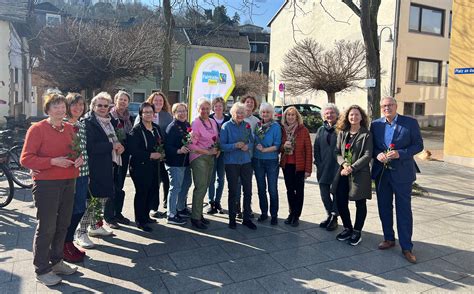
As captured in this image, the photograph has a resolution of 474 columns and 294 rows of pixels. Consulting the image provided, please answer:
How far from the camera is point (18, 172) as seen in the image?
749 cm

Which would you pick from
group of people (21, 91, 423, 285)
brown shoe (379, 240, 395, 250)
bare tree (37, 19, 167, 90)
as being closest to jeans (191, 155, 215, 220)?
group of people (21, 91, 423, 285)

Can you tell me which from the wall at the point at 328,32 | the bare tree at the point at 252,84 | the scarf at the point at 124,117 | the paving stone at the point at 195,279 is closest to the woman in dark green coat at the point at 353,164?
the paving stone at the point at 195,279

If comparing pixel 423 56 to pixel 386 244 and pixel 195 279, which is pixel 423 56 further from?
pixel 195 279

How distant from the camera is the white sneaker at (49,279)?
3551 mm

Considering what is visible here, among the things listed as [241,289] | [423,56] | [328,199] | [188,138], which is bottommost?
[241,289]

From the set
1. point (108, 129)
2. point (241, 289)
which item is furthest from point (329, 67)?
point (241, 289)

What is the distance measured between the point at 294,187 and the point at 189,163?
1521mm

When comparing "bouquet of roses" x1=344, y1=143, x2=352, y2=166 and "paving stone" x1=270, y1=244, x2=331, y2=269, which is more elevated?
"bouquet of roses" x1=344, y1=143, x2=352, y2=166

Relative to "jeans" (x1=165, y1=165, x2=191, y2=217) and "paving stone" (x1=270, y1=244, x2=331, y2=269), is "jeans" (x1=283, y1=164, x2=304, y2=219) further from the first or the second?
"jeans" (x1=165, y1=165, x2=191, y2=217)

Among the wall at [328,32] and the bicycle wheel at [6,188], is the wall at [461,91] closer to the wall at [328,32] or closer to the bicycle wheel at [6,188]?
the wall at [328,32]

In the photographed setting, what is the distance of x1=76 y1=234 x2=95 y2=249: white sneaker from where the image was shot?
4500 mm

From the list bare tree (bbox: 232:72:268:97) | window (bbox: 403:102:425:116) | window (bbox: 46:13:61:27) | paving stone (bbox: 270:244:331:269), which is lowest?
paving stone (bbox: 270:244:331:269)

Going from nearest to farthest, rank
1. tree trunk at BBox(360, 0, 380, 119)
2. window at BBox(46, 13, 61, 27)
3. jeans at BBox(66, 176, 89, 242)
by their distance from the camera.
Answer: jeans at BBox(66, 176, 89, 242) → tree trunk at BBox(360, 0, 380, 119) → window at BBox(46, 13, 61, 27)

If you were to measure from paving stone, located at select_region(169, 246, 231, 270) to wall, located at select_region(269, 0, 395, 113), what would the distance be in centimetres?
1693
